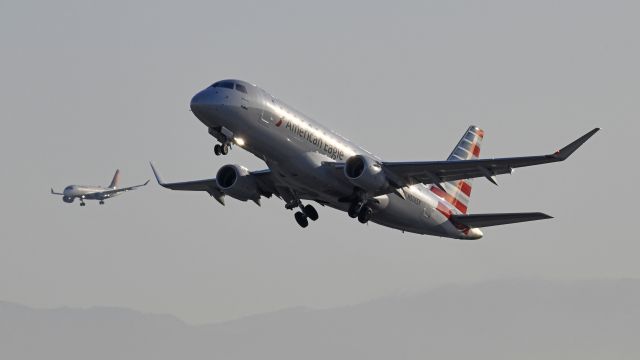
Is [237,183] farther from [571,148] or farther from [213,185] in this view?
[571,148]

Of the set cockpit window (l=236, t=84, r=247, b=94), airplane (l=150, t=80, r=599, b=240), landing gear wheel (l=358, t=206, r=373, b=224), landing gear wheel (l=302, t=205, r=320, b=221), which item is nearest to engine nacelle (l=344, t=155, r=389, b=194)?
airplane (l=150, t=80, r=599, b=240)

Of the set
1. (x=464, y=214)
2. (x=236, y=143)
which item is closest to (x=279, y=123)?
(x=236, y=143)

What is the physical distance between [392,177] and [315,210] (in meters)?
6.41

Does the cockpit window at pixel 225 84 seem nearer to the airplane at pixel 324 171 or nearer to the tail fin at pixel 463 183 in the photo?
the airplane at pixel 324 171

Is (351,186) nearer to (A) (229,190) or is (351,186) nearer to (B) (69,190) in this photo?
(A) (229,190)

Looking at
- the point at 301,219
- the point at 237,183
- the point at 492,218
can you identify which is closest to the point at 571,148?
the point at 492,218

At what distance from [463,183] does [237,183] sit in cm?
1641

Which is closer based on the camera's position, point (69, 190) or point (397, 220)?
point (397, 220)

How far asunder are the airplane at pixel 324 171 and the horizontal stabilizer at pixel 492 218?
6 cm

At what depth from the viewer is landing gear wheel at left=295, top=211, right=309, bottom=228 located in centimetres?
5906

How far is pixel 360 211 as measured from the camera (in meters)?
55.4

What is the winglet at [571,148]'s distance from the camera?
145ft

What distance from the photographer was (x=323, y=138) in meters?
53.1

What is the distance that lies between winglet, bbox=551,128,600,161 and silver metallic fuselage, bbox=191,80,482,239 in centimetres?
1078
